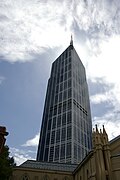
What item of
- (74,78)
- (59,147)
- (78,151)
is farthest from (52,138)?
(74,78)

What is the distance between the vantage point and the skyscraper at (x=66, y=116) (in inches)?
4953

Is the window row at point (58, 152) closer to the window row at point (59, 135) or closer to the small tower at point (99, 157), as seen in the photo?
the window row at point (59, 135)

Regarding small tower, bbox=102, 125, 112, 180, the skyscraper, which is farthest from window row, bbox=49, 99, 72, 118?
small tower, bbox=102, 125, 112, 180

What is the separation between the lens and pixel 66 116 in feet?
466

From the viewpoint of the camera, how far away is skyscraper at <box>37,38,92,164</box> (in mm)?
125812

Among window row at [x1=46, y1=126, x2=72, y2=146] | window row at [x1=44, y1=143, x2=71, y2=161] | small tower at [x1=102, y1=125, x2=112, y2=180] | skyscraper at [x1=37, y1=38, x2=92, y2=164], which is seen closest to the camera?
small tower at [x1=102, y1=125, x2=112, y2=180]

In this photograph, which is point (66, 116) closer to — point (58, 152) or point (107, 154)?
point (58, 152)

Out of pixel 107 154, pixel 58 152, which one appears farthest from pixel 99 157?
pixel 58 152

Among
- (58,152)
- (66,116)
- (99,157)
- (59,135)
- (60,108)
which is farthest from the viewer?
(60,108)

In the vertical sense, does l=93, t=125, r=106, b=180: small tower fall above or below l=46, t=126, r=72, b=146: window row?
below

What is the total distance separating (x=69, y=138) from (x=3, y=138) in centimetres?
9395

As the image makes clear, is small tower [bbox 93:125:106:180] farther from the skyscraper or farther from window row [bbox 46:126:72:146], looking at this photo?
window row [bbox 46:126:72:146]

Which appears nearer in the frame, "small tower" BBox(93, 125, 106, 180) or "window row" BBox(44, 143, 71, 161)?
"small tower" BBox(93, 125, 106, 180)

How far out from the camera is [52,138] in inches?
5438
